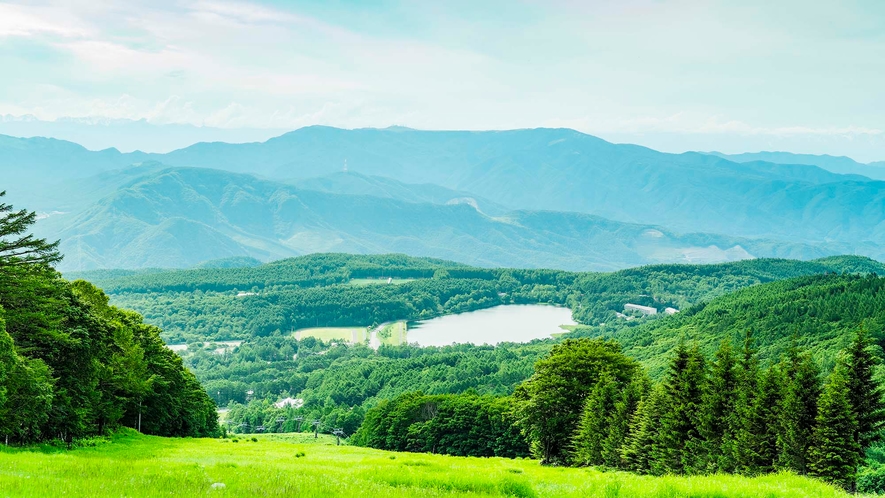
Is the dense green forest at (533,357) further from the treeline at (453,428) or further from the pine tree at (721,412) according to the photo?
the pine tree at (721,412)

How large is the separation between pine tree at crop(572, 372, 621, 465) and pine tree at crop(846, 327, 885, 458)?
15.1 meters

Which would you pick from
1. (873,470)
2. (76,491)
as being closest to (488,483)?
(76,491)

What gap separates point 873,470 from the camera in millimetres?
37656

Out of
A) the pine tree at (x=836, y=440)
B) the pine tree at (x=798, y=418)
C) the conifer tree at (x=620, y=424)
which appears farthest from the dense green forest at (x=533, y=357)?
the pine tree at (x=836, y=440)

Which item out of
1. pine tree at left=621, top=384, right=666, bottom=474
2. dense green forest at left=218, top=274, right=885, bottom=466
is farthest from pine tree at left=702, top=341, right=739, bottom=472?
dense green forest at left=218, top=274, right=885, bottom=466

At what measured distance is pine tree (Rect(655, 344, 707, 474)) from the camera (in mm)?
41156

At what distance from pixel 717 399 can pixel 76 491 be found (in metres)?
34.8

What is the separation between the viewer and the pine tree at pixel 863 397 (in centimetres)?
3675

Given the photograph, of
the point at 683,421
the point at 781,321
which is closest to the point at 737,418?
the point at 683,421

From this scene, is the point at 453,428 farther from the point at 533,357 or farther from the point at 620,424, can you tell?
the point at 533,357

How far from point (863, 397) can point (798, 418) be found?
11.1 ft

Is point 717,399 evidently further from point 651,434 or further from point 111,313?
point 111,313

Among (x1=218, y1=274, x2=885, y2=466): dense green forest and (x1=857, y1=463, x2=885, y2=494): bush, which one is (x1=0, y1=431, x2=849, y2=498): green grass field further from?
(x1=218, y1=274, x2=885, y2=466): dense green forest

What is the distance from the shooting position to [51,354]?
41500 millimetres
